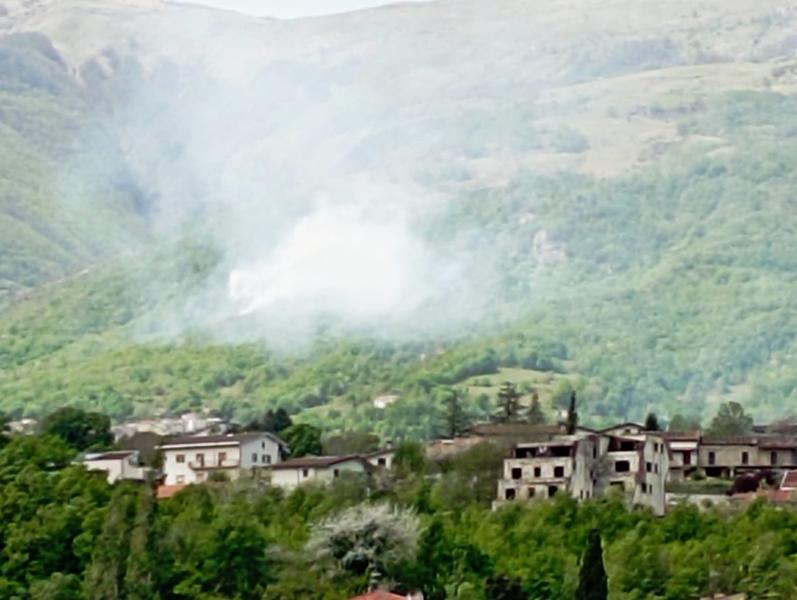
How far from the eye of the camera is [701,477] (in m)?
128

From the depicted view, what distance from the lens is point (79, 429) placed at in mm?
139500

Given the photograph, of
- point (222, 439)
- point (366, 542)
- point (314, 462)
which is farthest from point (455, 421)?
point (366, 542)

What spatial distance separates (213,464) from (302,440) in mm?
9463

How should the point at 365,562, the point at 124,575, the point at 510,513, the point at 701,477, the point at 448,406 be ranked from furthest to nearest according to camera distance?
the point at 448,406
the point at 701,477
the point at 510,513
the point at 365,562
the point at 124,575

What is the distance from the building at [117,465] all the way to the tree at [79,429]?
802 cm

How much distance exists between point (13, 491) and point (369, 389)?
96.0 m

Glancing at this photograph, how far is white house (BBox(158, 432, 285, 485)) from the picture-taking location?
13125 cm

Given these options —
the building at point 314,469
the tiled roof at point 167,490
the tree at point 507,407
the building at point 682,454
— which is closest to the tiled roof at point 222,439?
the building at point 314,469

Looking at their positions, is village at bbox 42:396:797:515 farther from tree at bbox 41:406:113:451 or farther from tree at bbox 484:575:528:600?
tree at bbox 484:575:528:600

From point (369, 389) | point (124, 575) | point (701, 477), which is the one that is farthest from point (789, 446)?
point (369, 389)

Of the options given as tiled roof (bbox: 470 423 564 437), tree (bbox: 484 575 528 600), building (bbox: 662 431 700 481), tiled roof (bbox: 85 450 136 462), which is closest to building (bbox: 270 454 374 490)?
tiled roof (bbox: 85 450 136 462)

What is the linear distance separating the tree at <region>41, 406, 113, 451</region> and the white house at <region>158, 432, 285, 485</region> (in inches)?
160

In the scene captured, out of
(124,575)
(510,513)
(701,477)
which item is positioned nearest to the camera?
(124,575)

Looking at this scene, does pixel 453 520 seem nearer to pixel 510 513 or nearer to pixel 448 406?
pixel 510 513
